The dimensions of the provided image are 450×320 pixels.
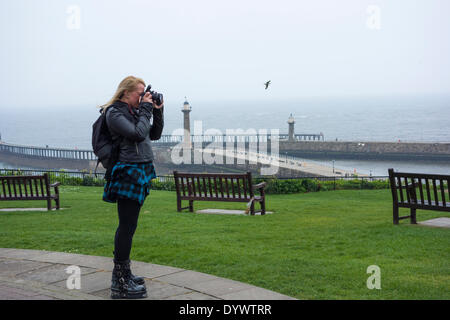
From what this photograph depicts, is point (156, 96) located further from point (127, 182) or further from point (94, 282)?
point (94, 282)

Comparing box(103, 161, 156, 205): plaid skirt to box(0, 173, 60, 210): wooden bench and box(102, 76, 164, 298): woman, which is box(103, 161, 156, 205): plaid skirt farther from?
box(0, 173, 60, 210): wooden bench

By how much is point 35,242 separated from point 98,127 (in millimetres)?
3192

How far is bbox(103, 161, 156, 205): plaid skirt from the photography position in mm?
4020

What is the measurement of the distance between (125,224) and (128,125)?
2.88 feet

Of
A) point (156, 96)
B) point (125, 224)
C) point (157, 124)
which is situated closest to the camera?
point (125, 224)

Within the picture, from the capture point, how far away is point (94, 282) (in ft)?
15.0

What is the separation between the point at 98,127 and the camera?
4.17m

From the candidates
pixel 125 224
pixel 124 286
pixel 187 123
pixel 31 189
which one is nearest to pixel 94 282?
pixel 124 286

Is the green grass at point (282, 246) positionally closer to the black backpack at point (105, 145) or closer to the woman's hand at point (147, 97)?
the black backpack at point (105, 145)

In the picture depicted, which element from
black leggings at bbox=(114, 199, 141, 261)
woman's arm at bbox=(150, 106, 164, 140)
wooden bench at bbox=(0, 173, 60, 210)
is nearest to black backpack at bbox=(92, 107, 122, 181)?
black leggings at bbox=(114, 199, 141, 261)

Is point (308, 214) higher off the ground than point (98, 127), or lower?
lower

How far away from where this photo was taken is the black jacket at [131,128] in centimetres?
398
